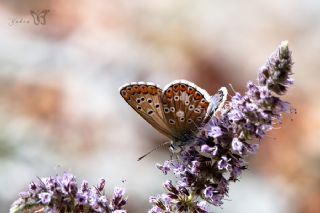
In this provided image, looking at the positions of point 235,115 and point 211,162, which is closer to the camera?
point 235,115

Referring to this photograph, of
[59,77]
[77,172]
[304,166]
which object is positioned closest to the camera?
[77,172]

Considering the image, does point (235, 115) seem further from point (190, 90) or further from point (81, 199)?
point (81, 199)

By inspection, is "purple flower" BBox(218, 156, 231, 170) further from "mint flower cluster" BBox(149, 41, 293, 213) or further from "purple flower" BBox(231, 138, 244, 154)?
"purple flower" BBox(231, 138, 244, 154)

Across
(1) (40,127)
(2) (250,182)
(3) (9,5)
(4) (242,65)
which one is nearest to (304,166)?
(2) (250,182)

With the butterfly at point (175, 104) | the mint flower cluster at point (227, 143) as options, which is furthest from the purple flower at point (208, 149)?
the butterfly at point (175, 104)

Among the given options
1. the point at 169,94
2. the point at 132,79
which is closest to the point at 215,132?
the point at 169,94

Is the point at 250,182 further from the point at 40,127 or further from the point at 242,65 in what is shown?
the point at 40,127
